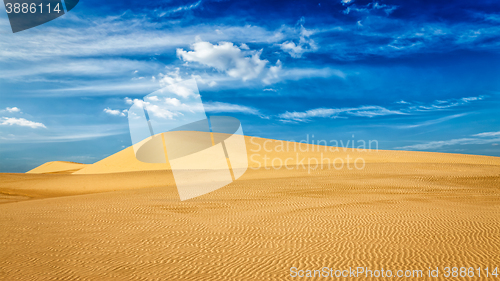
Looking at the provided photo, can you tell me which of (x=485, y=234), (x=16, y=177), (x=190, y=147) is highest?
(x=190, y=147)

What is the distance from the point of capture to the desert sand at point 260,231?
25.4ft

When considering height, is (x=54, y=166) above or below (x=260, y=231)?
above

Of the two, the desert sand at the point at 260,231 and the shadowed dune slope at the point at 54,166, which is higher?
the shadowed dune slope at the point at 54,166

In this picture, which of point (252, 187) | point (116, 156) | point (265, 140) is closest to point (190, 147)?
point (116, 156)

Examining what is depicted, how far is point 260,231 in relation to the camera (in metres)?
11.2

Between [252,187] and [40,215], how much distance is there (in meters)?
13.0

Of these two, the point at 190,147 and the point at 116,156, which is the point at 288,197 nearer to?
the point at 190,147

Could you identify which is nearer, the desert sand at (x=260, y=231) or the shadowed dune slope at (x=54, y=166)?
the desert sand at (x=260, y=231)

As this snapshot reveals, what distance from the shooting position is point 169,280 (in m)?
6.88

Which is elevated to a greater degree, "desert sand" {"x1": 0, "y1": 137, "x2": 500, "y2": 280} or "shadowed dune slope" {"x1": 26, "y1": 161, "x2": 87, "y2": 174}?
"shadowed dune slope" {"x1": 26, "y1": 161, "x2": 87, "y2": 174}

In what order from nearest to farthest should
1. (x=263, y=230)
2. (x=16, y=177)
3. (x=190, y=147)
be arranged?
(x=263, y=230) < (x=16, y=177) < (x=190, y=147)

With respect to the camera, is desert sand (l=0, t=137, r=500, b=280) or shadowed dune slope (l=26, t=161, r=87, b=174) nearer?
desert sand (l=0, t=137, r=500, b=280)

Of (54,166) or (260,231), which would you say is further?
(54,166)

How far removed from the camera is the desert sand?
7.74 metres
